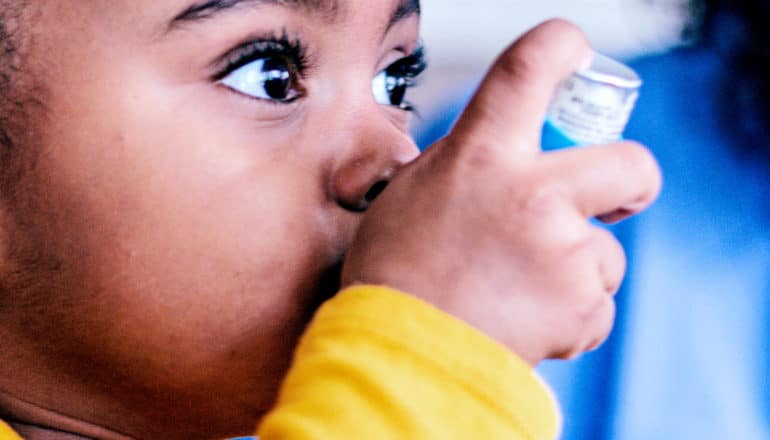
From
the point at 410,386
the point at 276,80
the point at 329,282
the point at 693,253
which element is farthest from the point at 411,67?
the point at 693,253

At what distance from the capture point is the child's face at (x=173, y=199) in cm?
56

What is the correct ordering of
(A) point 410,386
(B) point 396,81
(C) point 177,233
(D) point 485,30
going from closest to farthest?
(A) point 410,386 → (C) point 177,233 → (B) point 396,81 → (D) point 485,30

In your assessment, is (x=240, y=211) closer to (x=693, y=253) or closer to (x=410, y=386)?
(x=410, y=386)

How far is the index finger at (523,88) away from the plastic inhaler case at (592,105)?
Answer: 0.04ft

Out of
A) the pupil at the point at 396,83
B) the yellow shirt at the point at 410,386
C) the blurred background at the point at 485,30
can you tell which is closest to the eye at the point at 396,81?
the pupil at the point at 396,83

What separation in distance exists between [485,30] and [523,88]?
101cm

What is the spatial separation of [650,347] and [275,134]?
2.54ft

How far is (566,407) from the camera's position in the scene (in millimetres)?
1151

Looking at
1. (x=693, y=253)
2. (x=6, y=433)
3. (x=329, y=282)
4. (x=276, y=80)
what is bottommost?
(x=693, y=253)

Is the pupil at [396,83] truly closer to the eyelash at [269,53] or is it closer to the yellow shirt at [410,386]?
the eyelash at [269,53]

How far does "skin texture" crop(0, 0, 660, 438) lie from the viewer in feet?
1.62

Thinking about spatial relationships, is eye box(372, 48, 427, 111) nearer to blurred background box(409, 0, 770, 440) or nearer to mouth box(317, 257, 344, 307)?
mouth box(317, 257, 344, 307)

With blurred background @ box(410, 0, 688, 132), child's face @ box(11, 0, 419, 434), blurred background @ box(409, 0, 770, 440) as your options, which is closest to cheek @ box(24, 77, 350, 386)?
child's face @ box(11, 0, 419, 434)

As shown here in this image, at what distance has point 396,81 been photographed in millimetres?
825
